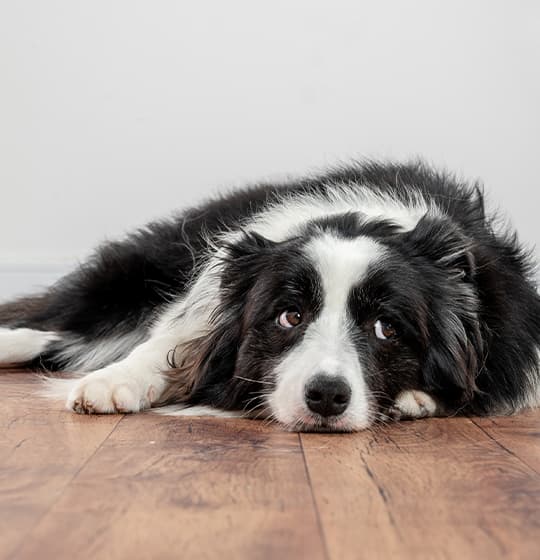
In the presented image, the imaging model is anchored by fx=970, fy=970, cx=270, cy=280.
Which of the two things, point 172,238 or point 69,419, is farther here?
point 172,238

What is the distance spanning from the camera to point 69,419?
118 inches

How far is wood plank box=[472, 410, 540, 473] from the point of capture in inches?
99.8

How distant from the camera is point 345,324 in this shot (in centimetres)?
298

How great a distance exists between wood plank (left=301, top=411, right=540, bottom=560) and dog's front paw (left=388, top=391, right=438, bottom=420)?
187 mm

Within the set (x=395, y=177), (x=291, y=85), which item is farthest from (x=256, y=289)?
(x=291, y=85)

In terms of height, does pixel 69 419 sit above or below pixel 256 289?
below

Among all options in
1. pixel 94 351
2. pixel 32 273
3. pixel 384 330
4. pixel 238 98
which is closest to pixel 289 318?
pixel 384 330

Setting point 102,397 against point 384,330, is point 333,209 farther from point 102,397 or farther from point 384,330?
point 102,397

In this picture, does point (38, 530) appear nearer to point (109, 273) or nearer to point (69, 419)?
point (69, 419)

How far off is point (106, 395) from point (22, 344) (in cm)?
126

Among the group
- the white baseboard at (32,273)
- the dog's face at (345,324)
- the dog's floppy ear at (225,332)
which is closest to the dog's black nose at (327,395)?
the dog's face at (345,324)

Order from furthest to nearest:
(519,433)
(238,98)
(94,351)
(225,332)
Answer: (238,98), (94,351), (225,332), (519,433)

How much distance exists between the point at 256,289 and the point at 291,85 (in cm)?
253

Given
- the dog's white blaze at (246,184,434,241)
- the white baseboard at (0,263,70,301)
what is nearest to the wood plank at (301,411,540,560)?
the dog's white blaze at (246,184,434,241)
